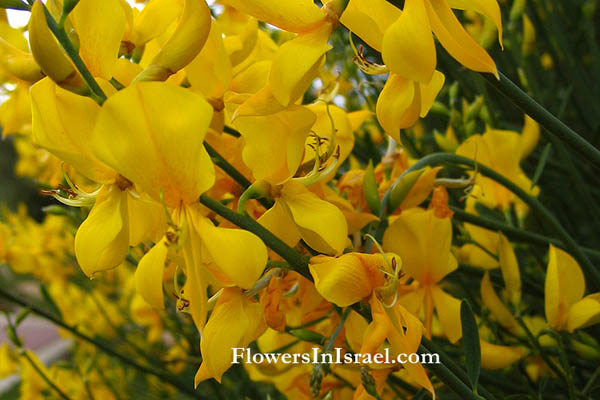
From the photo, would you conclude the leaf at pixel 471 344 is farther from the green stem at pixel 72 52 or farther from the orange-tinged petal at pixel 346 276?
the green stem at pixel 72 52

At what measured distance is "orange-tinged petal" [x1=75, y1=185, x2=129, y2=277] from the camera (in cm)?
60

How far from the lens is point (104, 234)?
1.97 ft

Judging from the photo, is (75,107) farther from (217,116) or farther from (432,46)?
(432,46)

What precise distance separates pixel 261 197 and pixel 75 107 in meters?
0.20

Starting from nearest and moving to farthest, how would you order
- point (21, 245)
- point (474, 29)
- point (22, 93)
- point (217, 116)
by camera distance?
1. point (217, 116)
2. point (22, 93)
3. point (474, 29)
4. point (21, 245)

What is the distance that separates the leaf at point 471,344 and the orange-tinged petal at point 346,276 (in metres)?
0.11

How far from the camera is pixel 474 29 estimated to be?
1.74m

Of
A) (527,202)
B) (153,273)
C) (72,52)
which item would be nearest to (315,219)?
(153,273)

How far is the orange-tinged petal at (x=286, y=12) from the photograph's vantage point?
22.4 inches

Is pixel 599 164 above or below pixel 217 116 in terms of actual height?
above

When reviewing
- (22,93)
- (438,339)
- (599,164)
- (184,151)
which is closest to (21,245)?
(22,93)

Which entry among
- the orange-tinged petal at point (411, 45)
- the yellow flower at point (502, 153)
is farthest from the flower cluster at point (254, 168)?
the yellow flower at point (502, 153)

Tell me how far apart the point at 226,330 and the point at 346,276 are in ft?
0.42

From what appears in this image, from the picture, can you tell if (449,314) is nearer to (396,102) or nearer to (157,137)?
(396,102)
